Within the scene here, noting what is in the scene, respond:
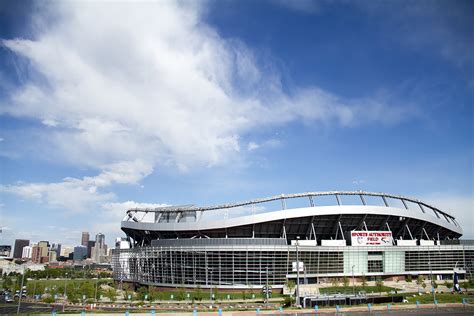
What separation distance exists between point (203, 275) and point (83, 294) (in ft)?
89.1

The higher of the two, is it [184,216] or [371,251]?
[184,216]

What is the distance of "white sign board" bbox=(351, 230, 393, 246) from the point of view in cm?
9981

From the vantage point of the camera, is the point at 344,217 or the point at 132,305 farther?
the point at 344,217

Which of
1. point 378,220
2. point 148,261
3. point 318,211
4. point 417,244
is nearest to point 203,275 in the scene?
point 148,261

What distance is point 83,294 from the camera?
259ft

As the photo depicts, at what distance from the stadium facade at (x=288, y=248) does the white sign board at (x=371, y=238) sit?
0.87 feet

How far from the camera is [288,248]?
91.1 m

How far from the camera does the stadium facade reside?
8975 cm

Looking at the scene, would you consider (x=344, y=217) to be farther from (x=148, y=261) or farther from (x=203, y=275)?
(x=148, y=261)

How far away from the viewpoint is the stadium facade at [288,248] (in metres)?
89.8

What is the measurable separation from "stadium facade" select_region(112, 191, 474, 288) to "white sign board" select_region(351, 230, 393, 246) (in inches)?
10.5

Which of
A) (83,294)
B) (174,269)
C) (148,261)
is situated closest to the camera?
(83,294)

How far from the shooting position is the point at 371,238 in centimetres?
10094

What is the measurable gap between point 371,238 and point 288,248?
25855mm
